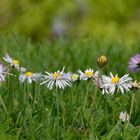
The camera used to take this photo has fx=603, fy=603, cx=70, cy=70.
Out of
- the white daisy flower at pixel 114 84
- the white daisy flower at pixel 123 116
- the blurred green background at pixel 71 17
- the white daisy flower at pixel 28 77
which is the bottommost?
the white daisy flower at pixel 123 116

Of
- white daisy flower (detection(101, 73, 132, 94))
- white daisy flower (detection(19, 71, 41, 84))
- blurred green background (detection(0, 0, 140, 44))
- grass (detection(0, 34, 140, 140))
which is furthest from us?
blurred green background (detection(0, 0, 140, 44))

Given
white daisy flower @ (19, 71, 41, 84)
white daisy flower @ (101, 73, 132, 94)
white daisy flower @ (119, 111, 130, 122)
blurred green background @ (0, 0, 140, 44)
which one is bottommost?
white daisy flower @ (119, 111, 130, 122)

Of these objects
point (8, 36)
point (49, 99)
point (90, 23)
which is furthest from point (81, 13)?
point (49, 99)

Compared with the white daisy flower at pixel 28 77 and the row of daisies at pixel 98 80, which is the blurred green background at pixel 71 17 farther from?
the row of daisies at pixel 98 80

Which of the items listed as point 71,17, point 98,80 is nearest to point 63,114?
point 98,80

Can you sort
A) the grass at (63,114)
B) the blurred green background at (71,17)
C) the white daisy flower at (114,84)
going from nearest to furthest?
the grass at (63,114) → the white daisy flower at (114,84) → the blurred green background at (71,17)

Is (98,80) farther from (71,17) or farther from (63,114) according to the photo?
(71,17)

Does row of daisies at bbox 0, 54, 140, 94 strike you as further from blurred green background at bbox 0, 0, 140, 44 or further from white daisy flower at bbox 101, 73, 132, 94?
blurred green background at bbox 0, 0, 140, 44

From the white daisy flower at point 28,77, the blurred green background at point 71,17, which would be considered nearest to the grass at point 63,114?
the white daisy flower at point 28,77

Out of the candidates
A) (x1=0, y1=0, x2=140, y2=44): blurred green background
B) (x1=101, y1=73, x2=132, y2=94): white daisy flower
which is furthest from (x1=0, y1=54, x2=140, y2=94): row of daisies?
(x1=0, y1=0, x2=140, y2=44): blurred green background
